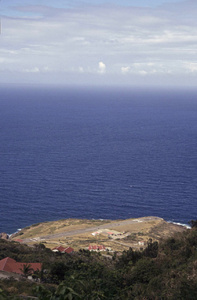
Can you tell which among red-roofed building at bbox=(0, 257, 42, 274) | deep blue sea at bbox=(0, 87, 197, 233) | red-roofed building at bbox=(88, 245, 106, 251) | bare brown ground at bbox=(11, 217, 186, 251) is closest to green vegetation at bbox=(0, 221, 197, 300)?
red-roofed building at bbox=(0, 257, 42, 274)

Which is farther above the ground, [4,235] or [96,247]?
[96,247]

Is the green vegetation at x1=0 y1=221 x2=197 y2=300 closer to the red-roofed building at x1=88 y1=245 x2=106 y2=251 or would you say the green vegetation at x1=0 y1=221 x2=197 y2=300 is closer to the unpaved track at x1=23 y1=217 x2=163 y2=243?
the red-roofed building at x1=88 y1=245 x2=106 y2=251

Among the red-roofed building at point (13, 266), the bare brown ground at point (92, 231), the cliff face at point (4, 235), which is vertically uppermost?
the red-roofed building at point (13, 266)

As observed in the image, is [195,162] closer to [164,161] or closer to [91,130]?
[164,161]

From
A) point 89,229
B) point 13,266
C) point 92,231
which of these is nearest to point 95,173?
point 89,229

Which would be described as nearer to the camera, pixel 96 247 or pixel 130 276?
pixel 130 276

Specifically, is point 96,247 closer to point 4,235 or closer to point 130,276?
point 4,235

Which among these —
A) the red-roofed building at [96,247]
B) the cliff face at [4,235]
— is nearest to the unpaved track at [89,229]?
the cliff face at [4,235]

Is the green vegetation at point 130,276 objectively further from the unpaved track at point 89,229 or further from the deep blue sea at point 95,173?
the deep blue sea at point 95,173

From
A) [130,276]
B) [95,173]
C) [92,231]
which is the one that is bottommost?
[92,231]
